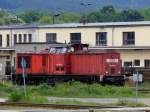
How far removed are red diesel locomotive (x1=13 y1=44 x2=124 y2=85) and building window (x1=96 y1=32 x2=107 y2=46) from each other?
16.8 metres

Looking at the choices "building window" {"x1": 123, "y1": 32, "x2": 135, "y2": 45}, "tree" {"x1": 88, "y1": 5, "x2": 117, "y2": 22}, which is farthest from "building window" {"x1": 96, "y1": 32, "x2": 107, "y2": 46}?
"tree" {"x1": 88, "y1": 5, "x2": 117, "y2": 22}

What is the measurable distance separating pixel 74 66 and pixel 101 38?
1823 cm

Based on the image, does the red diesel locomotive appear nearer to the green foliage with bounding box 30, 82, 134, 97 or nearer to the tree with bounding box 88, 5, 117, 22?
the green foliage with bounding box 30, 82, 134, 97

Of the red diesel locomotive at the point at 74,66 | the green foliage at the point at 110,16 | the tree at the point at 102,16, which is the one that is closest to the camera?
the red diesel locomotive at the point at 74,66

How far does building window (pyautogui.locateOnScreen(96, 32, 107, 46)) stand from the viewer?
6856 centimetres

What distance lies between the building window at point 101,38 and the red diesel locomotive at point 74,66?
16.8 m

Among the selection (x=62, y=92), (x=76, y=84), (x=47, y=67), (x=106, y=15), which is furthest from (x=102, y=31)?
(x=106, y=15)

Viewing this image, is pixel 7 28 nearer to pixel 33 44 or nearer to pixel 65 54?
pixel 33 44

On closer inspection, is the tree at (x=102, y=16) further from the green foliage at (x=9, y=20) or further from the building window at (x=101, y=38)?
the building window at (x=101, y=38)

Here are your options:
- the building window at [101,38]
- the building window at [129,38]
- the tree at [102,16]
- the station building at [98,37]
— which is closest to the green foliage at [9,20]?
the tree at [102,16]

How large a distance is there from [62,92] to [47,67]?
36.2ft

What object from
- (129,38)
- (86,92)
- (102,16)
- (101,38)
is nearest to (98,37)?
(101,38)

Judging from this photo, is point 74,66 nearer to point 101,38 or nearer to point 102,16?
point 101,38

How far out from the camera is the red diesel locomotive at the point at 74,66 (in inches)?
1965
